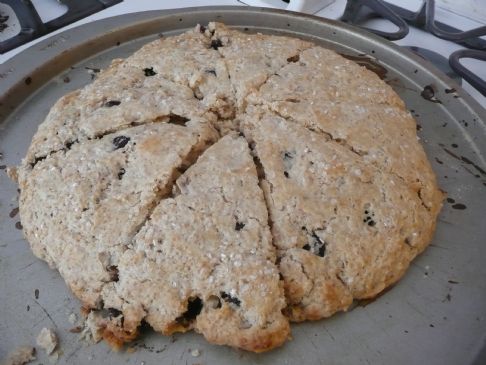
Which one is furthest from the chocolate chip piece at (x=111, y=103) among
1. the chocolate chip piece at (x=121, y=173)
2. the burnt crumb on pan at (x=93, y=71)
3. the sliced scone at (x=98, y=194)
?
the burnt crumb on pan at (x=93, y=71)

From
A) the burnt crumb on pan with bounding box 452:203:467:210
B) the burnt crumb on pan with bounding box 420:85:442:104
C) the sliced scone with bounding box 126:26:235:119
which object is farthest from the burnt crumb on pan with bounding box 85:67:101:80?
the burnt crumb on pan with bounding box 452:203:467:210

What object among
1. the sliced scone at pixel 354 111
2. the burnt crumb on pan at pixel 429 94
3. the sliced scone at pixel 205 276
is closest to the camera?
the sliced scone at pixel 205 276

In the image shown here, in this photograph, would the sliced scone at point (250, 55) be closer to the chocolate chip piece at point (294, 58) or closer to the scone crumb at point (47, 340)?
the chocolate chip piece at point (294, 58)

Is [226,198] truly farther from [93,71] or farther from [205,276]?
[93,71]

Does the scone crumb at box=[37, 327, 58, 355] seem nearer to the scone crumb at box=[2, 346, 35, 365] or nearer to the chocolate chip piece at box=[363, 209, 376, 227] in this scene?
the scone crumb at box=[2, 346, 35, 365]

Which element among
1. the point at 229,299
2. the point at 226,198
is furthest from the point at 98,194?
the point at 229,299

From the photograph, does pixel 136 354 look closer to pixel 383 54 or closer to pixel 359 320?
pixel 359 320

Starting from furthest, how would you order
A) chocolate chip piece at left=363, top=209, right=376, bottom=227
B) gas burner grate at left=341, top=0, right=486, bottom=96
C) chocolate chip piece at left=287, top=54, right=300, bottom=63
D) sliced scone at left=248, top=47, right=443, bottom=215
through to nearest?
gas burner grate at left=341, top=0, right=486, bottom=96, chocolate chip piece at left=287, top=54, right=300, bottom=63, sliced scone at left=248, top=47, right=443, bottom=215, chocolate chip piece at left=363, top=209, right=376, bottom=227
